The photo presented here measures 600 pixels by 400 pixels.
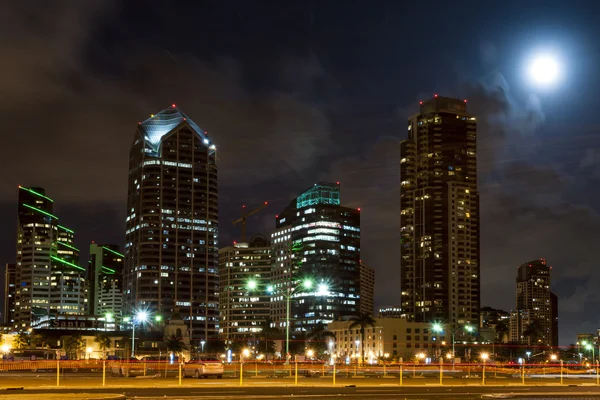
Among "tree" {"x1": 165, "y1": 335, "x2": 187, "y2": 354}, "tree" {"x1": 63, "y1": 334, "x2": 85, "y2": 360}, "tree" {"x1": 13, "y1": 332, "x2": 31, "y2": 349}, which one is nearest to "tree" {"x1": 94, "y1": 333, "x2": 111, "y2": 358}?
"tree" {"x1": 63, "y1": 334, "x2": 85, "y2": 360}

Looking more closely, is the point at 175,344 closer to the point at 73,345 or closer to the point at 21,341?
the point at 73,345

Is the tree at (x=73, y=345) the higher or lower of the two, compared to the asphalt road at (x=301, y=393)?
lower

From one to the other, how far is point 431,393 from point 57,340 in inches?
6418

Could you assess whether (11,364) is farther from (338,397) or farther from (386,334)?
(386,334)

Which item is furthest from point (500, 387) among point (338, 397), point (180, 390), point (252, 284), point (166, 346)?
point (166, 346)

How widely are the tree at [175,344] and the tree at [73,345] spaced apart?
2086cm

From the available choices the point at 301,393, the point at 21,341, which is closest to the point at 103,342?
the point at 21,341

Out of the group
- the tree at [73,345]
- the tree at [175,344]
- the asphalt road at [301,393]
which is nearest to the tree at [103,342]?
the tree at [73,345]

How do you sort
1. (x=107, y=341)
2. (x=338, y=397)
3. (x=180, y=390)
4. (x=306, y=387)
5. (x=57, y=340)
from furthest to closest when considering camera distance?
(x=57, y=340), (x=107, y=341), (x=306, y=387), (x=180, y=390), (x=338, y=397)

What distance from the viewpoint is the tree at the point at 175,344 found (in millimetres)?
184625

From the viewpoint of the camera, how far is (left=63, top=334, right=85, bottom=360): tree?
168m

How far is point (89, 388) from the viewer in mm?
40781

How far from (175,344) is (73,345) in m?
A: 25.5

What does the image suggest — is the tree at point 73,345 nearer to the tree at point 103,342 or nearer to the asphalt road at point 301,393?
the tree at point 103,342
